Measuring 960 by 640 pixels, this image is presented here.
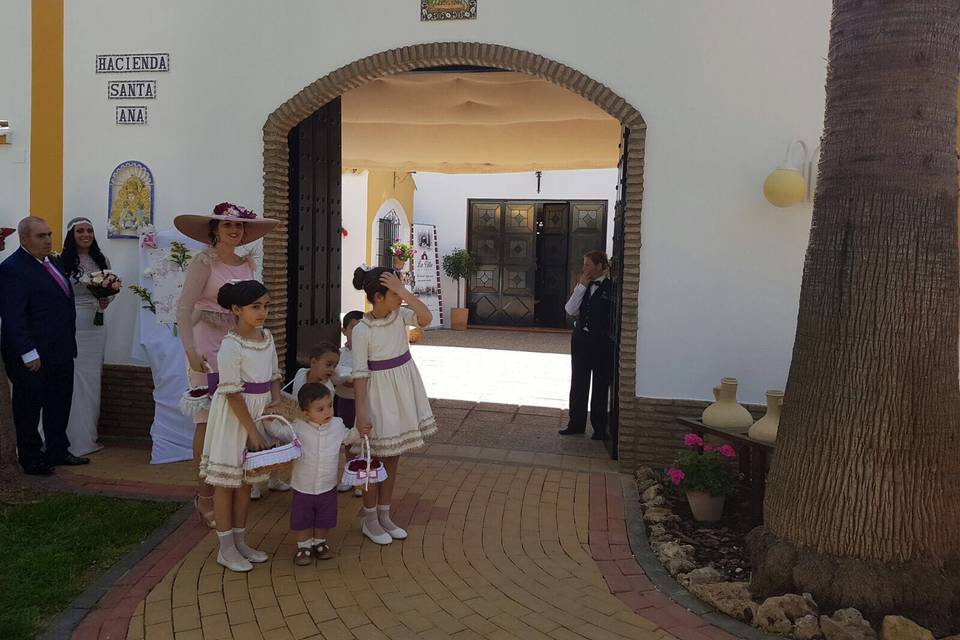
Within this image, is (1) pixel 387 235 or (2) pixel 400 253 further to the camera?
(1) pixel 387 235

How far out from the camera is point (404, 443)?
4234 millimetres

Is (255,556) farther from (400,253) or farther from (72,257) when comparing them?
(400,253)

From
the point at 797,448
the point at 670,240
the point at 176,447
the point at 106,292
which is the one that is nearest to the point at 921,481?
the point at 797,448

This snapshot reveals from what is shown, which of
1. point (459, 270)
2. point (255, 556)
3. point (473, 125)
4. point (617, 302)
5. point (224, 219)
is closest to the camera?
point (255, 556)

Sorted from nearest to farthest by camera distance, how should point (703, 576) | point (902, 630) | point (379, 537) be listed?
point (902, 630)
point (703, 576)
point (379, 537)

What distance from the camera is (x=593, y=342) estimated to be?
6.77 metres

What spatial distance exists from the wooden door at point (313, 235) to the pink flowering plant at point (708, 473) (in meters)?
3.29

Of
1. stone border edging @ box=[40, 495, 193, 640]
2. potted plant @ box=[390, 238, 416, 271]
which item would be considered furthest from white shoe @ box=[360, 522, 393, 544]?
potted plant @ box=[390, 238, 416, 271]

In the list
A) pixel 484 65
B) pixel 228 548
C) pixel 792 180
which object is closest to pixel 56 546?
pixel 228 548

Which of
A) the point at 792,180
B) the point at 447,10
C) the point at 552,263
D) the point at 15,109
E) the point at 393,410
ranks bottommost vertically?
the point at 393,410

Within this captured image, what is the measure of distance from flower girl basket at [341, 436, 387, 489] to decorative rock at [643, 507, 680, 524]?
173cm

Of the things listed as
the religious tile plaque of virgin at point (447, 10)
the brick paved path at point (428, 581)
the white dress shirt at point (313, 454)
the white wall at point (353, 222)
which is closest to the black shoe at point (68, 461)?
the brick paved path at point (428, 581)

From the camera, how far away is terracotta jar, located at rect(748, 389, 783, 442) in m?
4.79

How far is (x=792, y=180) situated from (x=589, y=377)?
250 centimetres
